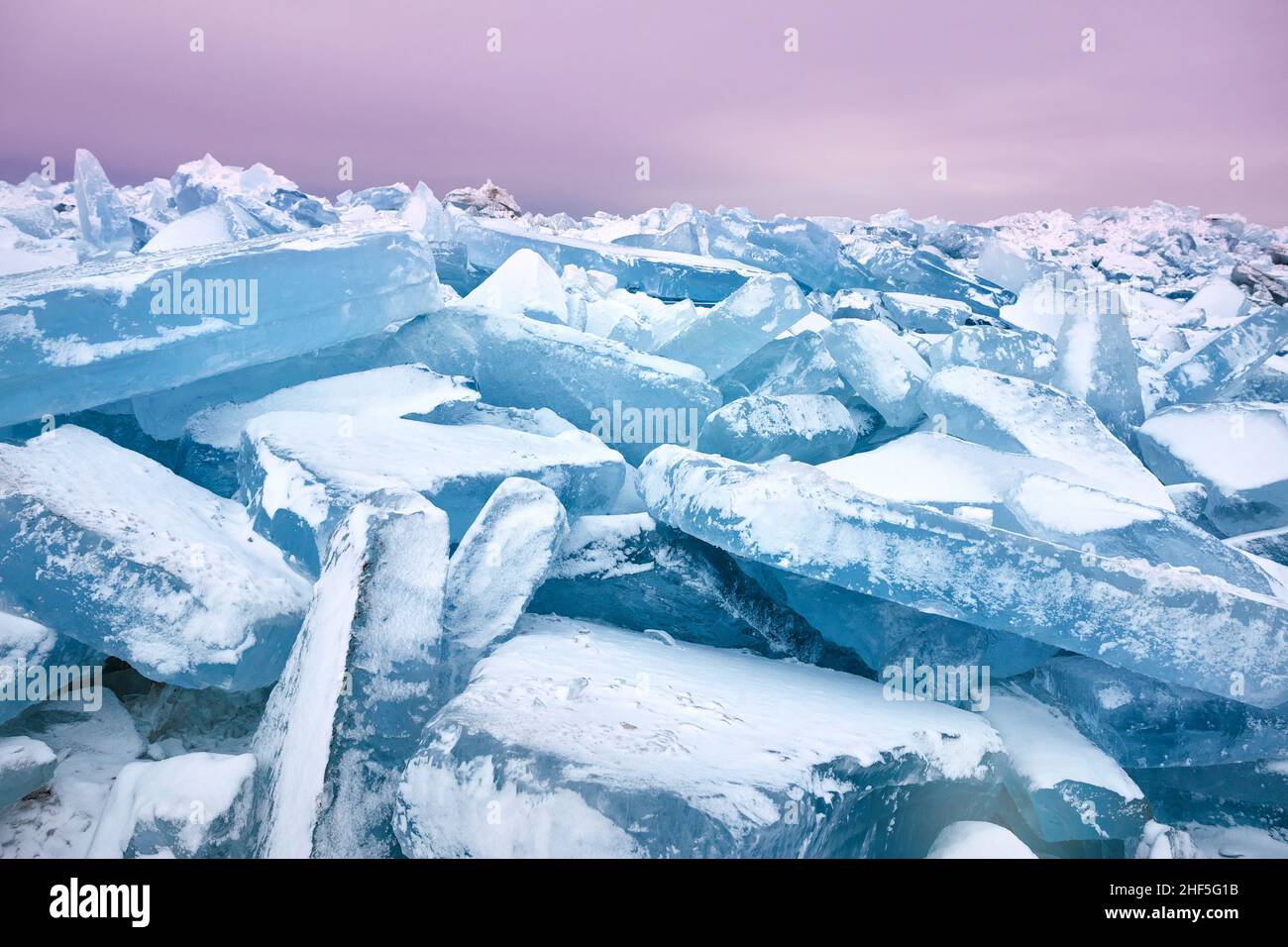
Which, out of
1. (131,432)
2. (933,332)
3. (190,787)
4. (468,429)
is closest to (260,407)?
(131,432)

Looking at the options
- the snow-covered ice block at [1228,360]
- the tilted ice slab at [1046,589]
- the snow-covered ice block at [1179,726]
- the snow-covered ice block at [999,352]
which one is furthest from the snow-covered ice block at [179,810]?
the snow-covered ice block at [1228,360]

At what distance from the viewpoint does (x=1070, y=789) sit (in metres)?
1.33

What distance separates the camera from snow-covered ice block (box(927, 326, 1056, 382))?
2707 millimetres

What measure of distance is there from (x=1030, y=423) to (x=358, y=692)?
77.7 inches

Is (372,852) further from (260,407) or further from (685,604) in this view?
(260,407)

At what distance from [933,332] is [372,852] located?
10.7ft

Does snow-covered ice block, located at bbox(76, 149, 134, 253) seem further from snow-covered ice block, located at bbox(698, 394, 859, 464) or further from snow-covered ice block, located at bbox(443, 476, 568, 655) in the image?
snow-covered ice block, located at bbox(443, 476, 568, 655)

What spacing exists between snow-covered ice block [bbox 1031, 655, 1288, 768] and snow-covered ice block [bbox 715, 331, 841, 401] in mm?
1455

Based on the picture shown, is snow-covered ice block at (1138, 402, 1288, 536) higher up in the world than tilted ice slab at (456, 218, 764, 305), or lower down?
lower down

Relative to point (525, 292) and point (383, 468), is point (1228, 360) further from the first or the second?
point (383, 468)

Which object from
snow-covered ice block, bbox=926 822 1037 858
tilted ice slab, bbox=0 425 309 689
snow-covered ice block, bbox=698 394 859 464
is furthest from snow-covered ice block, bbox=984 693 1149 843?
tilted ice slab, bbox=0 425 309 689

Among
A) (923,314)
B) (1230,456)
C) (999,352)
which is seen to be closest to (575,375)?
(999,352)

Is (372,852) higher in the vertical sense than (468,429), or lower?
lower

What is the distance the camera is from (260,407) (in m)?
2.27
